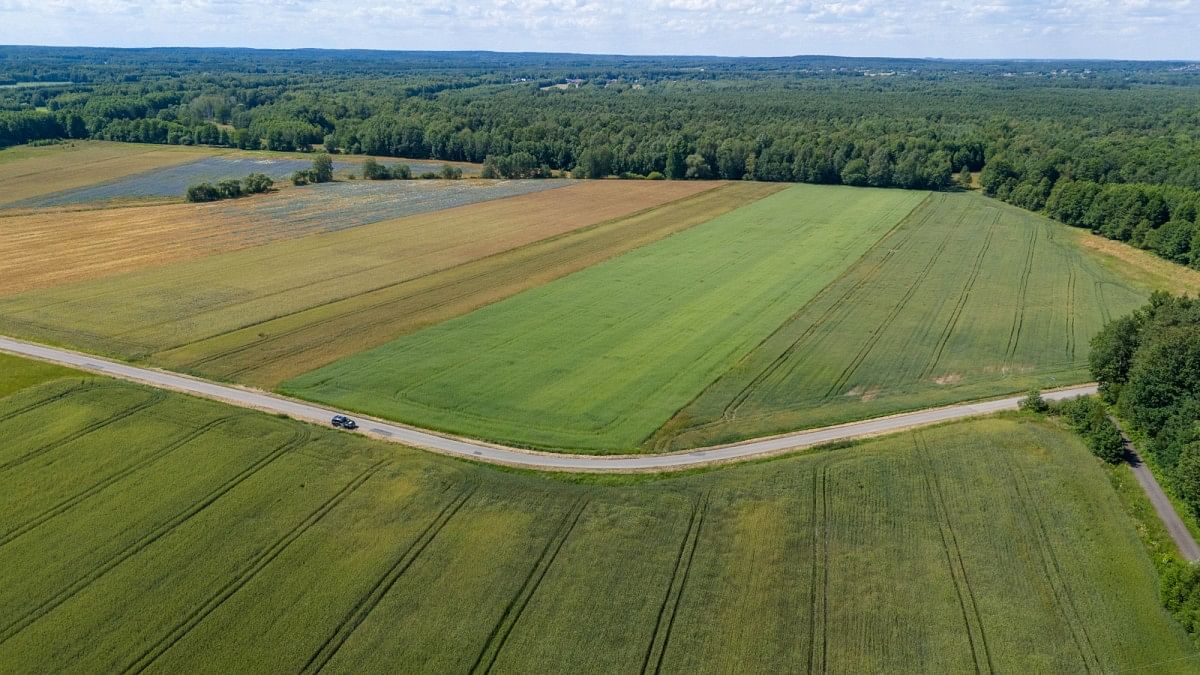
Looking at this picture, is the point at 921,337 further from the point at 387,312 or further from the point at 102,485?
the point at 102,485

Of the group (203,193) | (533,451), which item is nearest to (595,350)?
(533,451)

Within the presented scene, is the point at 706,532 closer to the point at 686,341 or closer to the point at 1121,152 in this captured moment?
the point at 686,341

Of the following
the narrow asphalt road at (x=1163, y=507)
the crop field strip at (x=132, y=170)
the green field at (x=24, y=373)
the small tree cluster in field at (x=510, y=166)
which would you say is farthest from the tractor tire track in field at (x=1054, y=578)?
the crop field strip at (x=132, y=170)

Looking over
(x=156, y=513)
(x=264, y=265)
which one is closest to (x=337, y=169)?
(x=264, y=265)

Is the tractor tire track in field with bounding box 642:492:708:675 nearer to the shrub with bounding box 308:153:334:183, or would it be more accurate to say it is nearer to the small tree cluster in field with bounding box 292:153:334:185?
the small tree cluster in field with bounding box 292:153:334:185

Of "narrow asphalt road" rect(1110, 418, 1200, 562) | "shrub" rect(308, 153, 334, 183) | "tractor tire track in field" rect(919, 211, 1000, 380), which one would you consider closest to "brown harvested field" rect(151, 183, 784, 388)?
"tractor tire track in field" rect(919, 211, 1000, 380)
